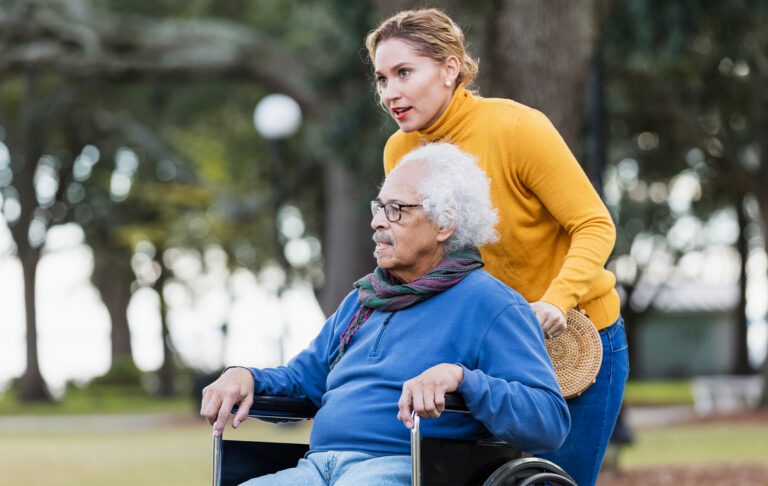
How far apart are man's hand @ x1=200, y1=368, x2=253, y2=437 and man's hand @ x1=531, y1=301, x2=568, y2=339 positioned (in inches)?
30.1

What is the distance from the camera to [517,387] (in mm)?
2471

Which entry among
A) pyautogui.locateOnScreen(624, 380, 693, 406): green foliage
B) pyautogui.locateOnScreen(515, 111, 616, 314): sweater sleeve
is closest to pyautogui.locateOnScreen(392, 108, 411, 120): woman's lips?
pyautogui.locateOnScreen(515, 111, 616, 314): sweater sleeve

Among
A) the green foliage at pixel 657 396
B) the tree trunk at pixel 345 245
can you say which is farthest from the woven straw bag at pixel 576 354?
the green foliage at pixel 657 396

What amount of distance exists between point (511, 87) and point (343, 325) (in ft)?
15.7

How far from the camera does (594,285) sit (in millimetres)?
2932

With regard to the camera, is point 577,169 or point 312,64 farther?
point 312,64

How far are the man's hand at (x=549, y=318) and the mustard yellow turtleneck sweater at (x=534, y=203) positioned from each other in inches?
3.0

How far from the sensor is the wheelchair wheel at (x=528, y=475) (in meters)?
2.47

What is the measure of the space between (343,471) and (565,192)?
0.89 metres

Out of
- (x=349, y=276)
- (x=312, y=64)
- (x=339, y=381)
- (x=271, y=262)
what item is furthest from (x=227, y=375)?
(x=271, y=262)

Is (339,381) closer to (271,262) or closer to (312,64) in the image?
(312,64)

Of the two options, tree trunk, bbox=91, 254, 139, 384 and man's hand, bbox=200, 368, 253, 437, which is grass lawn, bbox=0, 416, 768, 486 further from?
tree trunk, bbox=91, 254, 139, 384

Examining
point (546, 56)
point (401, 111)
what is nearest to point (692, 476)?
point (546, 56)

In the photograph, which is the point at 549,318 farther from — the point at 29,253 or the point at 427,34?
the point at 29,253
